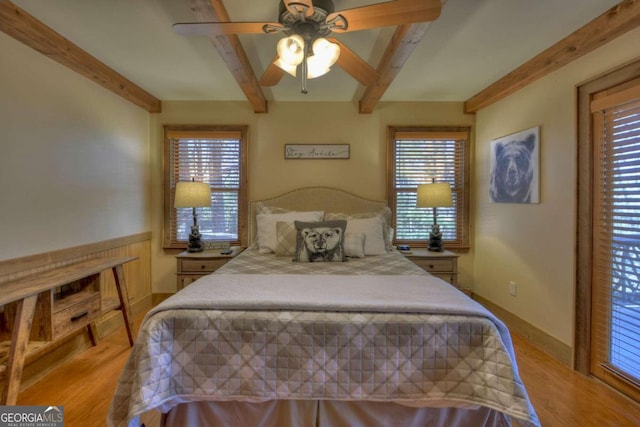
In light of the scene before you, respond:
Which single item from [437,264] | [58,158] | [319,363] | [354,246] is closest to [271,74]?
[354,246]

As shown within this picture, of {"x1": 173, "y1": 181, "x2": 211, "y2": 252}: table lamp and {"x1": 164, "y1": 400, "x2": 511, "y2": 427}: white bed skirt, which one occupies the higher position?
{"x1": 173, "y1": 181, "x2": 211, "y2": 252}: table lamp

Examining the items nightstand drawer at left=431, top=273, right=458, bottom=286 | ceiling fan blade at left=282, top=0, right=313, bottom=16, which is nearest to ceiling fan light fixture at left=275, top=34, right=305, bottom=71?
ceiling fan blade at left=282, top=0, right=313, bottom=16

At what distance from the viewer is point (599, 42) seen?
1898mm

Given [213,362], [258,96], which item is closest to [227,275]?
[213,362]

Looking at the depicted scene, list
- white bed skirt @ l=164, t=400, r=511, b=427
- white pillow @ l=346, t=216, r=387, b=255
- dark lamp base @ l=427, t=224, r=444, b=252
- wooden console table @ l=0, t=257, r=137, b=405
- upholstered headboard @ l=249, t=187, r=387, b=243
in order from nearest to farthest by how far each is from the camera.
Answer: white bed skirt @ l=164, t=400, r=511, b=427
wooden console table @ l=0, t=257, r=137, b=405
white pillow @ l=346, t=216, r=387, b=255
dark lamp base @ l=427, t=224, r=444, b=252
upholstered headboard @ l=249, t=187, r=387, b=243

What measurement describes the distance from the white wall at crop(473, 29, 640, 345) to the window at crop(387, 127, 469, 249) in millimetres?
370

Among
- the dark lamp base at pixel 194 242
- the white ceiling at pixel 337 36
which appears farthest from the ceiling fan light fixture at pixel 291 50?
the dark lamp base at pixel 194 242

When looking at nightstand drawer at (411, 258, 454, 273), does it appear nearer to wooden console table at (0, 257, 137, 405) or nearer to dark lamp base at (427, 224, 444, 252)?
dark lamp base at (427, 224, 444, 252)

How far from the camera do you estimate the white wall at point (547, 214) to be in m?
2.12

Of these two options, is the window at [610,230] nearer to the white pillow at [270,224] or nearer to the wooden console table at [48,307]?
the white pillow at [270,224]

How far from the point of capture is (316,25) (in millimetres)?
1531

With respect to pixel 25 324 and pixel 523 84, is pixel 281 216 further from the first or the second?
pixel 523 84

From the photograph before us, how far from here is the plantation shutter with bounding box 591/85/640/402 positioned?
5.70 ft

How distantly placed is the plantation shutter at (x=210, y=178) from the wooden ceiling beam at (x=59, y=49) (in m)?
0.73
